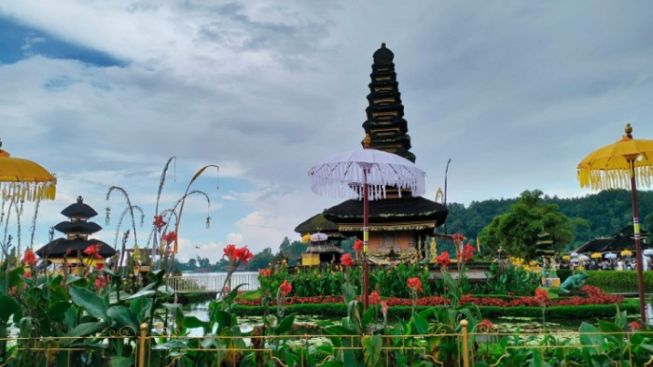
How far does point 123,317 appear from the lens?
3.71m

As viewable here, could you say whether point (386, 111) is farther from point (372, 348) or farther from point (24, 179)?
point (372, 348)

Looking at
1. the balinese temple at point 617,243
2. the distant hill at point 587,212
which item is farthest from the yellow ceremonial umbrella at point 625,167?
the distant hill at point 587,212

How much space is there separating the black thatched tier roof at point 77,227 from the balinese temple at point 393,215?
12.0m

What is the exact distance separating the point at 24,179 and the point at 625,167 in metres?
9.48

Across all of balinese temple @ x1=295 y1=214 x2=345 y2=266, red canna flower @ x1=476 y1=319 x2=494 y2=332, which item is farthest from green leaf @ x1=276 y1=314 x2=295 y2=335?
balinese temple @ x1=295 y1=214 x2=345 y2=266

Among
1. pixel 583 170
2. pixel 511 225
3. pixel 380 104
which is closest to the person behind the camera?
pixel 583 170

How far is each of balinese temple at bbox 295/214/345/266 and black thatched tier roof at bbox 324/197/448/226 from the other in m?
5.79

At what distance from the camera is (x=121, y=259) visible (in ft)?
15.2

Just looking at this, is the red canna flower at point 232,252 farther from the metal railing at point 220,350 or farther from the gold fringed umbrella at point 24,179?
the gold fringed umbrella at point 24,179

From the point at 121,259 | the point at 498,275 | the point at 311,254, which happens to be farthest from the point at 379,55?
the point at 121,259

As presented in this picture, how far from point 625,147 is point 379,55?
803 inches

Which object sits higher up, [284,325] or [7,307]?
[7,307]

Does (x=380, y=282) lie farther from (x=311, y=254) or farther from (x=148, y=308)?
(x=311, y=254)

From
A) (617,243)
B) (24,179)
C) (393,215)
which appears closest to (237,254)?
(24,179)
